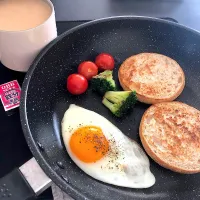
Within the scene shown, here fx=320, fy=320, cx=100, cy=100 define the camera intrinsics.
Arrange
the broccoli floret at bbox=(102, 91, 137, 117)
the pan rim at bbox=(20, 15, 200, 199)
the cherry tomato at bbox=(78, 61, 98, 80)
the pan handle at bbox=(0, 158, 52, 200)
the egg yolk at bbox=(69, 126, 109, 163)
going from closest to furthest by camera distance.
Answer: the pan rim at bbox=(20, 15, 200, 199) < the pan handle at bbox=(0, 158, 52, 200) < the egg yolk at bbox=(69, 126, 109, 163) < the broccoli floret at bbox=(102, 91, 137, 117) < the cherry tomato at bbox=(78, 61, 98, 80)

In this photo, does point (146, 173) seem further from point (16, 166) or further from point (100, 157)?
point (16, 166)

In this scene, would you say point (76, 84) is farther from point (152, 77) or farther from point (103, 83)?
point (152, 77)

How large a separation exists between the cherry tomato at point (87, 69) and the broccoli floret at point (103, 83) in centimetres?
4

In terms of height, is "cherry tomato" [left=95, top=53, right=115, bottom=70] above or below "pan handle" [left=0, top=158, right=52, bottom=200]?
above

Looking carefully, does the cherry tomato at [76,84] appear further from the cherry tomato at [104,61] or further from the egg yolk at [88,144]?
the egg yolk at [88,144]

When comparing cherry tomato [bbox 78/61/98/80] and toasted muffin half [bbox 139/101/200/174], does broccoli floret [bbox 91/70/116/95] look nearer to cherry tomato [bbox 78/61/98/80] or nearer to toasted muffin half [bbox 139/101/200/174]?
cherry tomato [bbox 78/61/98/80]

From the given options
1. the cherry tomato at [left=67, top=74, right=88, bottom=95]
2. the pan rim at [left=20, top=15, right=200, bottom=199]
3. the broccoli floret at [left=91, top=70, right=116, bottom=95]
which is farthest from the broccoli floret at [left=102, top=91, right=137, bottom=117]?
the pan rim at [left=20, top=15, right=200, bottom=199]

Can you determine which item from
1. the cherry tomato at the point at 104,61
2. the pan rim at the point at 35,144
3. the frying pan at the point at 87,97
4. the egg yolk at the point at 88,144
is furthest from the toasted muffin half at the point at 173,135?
the pan rim at the point at 35,144

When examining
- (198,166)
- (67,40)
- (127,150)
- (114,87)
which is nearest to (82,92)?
(114,87)

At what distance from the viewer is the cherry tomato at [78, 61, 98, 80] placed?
5.87 ft

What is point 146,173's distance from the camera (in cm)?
149

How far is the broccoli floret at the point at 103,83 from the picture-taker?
173cm

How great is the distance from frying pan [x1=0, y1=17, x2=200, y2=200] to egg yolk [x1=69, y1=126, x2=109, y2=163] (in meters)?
0.06

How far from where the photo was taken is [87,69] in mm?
1791
